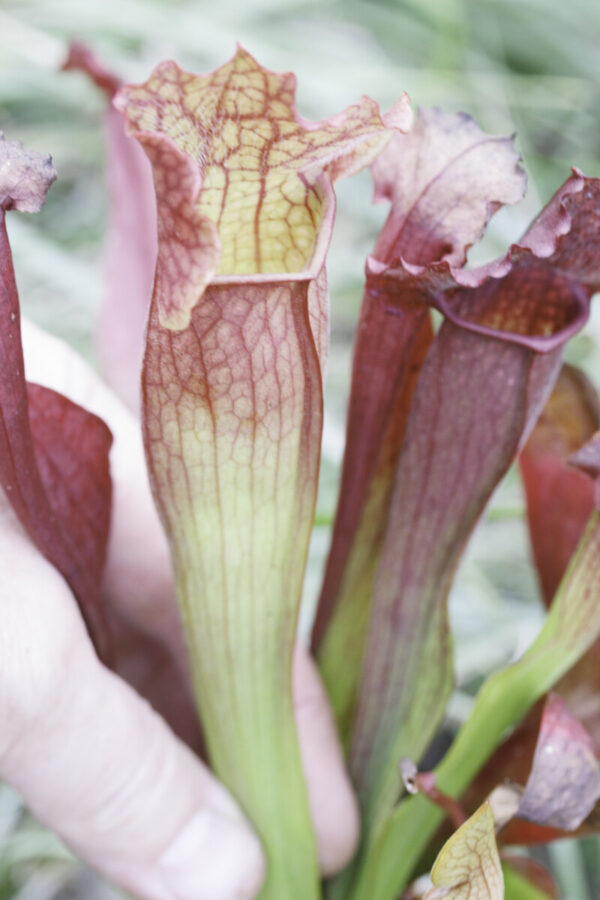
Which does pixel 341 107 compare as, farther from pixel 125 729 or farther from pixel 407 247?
pixel 125 729

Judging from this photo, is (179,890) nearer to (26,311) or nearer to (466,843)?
(466,843)

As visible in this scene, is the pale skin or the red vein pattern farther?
the pale skin

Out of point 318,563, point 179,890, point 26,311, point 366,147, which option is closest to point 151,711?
point 179,890

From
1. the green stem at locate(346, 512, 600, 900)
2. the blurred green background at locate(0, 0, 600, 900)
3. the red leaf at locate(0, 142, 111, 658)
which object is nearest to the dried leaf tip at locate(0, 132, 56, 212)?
the red leaf at locate(0, 142, 111, 658)

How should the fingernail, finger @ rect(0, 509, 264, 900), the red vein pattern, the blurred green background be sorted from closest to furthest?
the red vein pattern < finger @ rect(0, 509, 264, 900) < the fingernail < the blurred green background

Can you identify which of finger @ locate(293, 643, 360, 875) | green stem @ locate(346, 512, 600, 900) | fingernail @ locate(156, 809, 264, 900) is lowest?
fingernail @ locate(156, 809, 264, 900)

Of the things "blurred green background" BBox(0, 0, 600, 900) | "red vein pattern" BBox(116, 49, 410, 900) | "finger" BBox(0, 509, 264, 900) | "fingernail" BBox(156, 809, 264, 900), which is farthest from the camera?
"blurred green background" BBox(0, 0, 600, 900)

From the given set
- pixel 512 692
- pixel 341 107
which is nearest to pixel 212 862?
pixel 512 692

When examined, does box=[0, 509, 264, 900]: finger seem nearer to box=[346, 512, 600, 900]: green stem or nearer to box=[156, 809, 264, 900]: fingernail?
box=[156, 809, 264, 900]: fingernail

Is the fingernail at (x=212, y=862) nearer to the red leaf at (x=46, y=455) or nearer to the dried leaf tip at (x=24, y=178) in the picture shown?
the red leaf at (x=46, y=455)

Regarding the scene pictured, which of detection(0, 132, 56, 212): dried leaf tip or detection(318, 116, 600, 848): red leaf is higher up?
detection(0, 132, 56, 212): dried leaf tip
